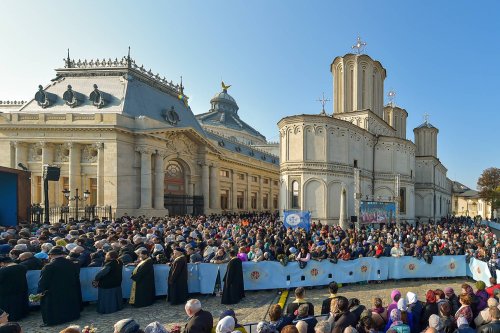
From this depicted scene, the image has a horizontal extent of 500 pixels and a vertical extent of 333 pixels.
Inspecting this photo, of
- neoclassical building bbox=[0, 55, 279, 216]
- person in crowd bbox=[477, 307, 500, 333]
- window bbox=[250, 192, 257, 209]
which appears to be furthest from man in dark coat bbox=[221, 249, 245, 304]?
window bbox=[250, 192, 257, 209]

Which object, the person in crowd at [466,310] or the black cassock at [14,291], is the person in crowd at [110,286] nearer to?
the black cassock at [14,291]

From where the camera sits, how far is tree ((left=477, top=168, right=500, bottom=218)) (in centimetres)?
5990

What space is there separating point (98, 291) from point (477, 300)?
29.9 ft

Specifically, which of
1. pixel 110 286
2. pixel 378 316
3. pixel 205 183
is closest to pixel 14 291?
pixel 110 286

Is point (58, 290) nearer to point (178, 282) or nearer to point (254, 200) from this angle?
point (178, 282)

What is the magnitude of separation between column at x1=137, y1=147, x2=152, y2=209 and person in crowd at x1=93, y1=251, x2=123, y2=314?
24534 mm

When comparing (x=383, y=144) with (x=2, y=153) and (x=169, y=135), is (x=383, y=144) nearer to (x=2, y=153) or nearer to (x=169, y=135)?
(x=169, y=135)

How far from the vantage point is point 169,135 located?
35719 mm

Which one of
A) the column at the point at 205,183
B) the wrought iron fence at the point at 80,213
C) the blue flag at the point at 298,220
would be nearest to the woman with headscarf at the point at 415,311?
the blue flag at the point at 298,220

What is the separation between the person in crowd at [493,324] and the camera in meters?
4.70

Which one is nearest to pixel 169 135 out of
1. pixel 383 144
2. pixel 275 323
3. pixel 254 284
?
pixel 383 144

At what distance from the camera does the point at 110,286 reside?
8469mm

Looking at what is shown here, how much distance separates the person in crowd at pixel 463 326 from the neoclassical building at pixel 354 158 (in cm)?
2072

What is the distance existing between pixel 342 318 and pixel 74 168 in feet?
107
